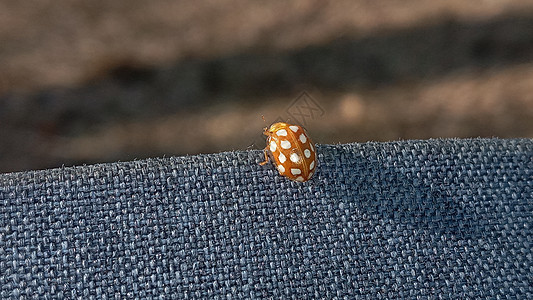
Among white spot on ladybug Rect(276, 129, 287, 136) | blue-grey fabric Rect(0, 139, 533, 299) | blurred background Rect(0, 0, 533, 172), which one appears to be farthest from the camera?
blurred background Rect(0, 0, 533, 172)

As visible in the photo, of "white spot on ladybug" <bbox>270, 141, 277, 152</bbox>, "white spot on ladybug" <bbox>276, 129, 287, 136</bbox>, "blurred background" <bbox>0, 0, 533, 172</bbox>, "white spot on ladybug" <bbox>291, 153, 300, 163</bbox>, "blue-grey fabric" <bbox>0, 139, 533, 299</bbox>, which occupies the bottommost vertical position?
"blue-grey fabric" <bbox>0, 139, 533, 299</bbox>

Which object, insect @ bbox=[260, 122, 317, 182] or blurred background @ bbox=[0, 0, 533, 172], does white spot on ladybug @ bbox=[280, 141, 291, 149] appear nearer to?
insect @ bbox=[260, 122, 317, 182]

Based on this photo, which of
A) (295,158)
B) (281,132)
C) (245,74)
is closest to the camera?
(295,158)

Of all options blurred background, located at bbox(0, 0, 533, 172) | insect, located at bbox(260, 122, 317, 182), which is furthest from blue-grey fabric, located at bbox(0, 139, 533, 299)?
blurred background, located at bbox(0, 0, 533, 172)

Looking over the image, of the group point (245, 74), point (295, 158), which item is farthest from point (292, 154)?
point (245, 74)

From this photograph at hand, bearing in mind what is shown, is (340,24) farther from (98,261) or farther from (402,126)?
(98,261)

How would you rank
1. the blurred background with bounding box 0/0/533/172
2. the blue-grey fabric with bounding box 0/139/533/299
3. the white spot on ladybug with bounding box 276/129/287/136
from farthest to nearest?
the blurred background with bounding box 0/0/533/172 < the white spot on ladybug with bounding box 276/129/287/136 < the blue-grey fabric with bounding box 0/139/533/299

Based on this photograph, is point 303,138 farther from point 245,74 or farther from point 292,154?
point 245,74
